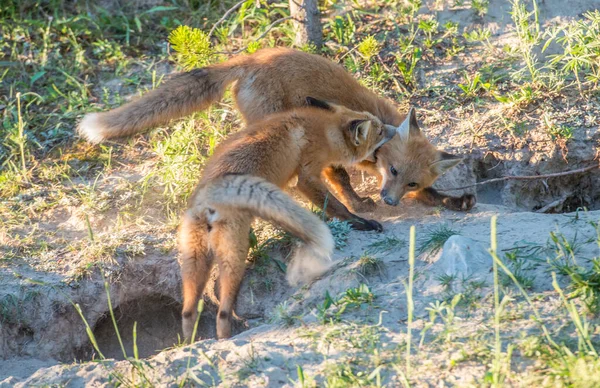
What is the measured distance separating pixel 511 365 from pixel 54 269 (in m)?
3.44

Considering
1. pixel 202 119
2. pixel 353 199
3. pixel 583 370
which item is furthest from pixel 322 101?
pixel 583 370

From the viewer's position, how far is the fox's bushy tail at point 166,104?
6.02 meters

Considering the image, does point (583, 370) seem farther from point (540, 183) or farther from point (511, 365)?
point (540, 183)

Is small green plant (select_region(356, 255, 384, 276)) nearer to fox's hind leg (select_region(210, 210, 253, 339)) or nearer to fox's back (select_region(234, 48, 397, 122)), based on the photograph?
fox's hind leg (select_region(210, 210, 253, 339))

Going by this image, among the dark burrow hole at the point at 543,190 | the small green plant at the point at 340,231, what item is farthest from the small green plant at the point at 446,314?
the dark burrow hole at the point at 543,190

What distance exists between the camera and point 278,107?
6.26m

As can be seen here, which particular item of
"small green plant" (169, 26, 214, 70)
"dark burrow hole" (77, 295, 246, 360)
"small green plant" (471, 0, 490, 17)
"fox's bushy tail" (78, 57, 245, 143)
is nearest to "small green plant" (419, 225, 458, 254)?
"dark burrow hole" (77, 295, 246, 360)

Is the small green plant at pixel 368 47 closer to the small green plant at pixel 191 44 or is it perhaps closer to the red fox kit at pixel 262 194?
the red fox kit at pixel 262 194

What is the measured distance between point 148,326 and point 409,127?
268 cm

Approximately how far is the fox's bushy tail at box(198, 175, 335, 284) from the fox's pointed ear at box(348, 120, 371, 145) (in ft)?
4.16

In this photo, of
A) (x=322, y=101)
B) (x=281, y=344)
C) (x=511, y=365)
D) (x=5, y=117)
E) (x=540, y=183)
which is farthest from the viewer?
(x=5, y=117)

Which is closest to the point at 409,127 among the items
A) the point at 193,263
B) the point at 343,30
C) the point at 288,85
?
the point at 288,85

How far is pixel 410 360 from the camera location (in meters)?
3.60

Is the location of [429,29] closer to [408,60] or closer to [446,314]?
[408,60]
